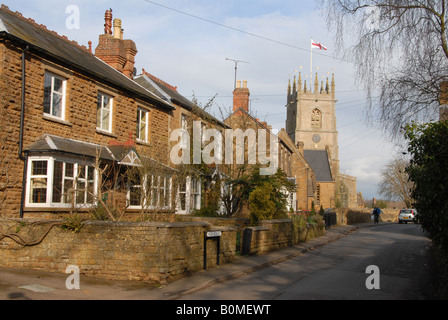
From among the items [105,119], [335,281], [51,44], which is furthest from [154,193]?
[51,44]

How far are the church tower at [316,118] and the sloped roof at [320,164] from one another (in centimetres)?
2627

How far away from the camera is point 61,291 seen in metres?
8.77

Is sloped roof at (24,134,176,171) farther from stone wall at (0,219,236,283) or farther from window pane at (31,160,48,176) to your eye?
stone wall at (0,219,236,283)

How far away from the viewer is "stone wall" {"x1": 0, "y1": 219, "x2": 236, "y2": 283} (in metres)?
10.0

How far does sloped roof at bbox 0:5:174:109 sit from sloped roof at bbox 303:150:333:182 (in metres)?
50.6

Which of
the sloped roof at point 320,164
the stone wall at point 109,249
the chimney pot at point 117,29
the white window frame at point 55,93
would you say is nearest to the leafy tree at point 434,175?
the stone wall at point 109,249

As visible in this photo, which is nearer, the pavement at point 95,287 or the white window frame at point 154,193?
the pavement at point 95,287

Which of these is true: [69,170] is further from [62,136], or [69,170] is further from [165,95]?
[165,95]

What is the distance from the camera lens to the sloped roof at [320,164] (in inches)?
2692

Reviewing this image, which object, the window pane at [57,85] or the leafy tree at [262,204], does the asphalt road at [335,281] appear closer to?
the leafy tree at [262,204]

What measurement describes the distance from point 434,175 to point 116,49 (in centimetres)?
1789

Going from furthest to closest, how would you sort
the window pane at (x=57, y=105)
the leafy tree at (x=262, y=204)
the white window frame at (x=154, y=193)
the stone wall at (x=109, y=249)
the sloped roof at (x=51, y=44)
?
the leafy tree at (x=262, y=204), the window pane at (x=57, y=105), the sloped roof at (x=51, y=44), the white window frame at (x=154, y=193), the stone wall at (x=109, y=249)

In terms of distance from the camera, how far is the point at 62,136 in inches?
620
